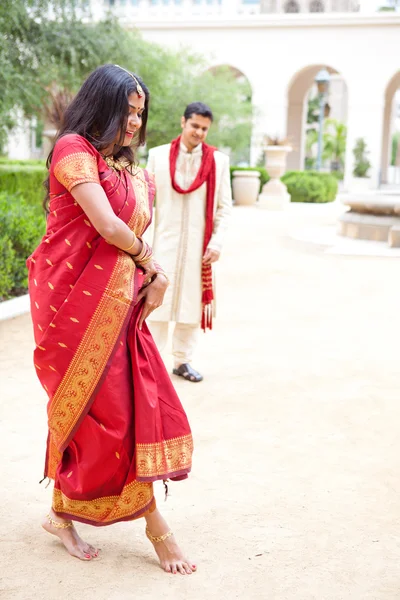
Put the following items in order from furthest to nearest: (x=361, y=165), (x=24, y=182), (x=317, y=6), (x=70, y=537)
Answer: (x=317, y=6), (x=361, y=165), (x=24, y=182), (x=70, y=537)

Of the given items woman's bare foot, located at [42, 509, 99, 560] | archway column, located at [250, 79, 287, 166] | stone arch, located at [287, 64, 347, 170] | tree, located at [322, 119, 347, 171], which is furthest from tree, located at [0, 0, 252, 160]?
tree, located at [322, 119, 347, 171]

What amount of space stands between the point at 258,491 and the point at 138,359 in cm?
111

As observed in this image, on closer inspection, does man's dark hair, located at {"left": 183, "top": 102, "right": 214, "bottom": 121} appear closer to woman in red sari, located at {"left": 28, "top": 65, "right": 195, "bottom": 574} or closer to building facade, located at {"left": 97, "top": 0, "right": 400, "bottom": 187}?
woman in red sari, located at {"left": 28, "top": 65, "right": 195, "bottom": 574}

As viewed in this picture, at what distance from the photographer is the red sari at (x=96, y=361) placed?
2539mm

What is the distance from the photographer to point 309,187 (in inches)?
904

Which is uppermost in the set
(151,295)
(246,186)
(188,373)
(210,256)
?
(151,295)

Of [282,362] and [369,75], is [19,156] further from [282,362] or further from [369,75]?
[282,362]

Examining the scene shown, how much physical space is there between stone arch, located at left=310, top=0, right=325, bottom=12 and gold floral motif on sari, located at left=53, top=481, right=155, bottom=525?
175ft

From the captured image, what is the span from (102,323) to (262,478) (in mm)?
1360

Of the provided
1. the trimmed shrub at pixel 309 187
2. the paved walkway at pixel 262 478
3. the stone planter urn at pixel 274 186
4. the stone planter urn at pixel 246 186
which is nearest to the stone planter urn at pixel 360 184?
the trimmed shrub at pixel 309 187

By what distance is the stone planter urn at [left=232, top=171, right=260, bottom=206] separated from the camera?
2131cm

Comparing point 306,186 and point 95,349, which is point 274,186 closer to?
point 306,186

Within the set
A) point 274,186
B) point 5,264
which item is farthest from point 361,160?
point 5,264

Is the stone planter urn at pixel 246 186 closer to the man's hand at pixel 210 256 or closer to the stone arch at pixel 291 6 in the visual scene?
the man's hand at pixel 210 256
